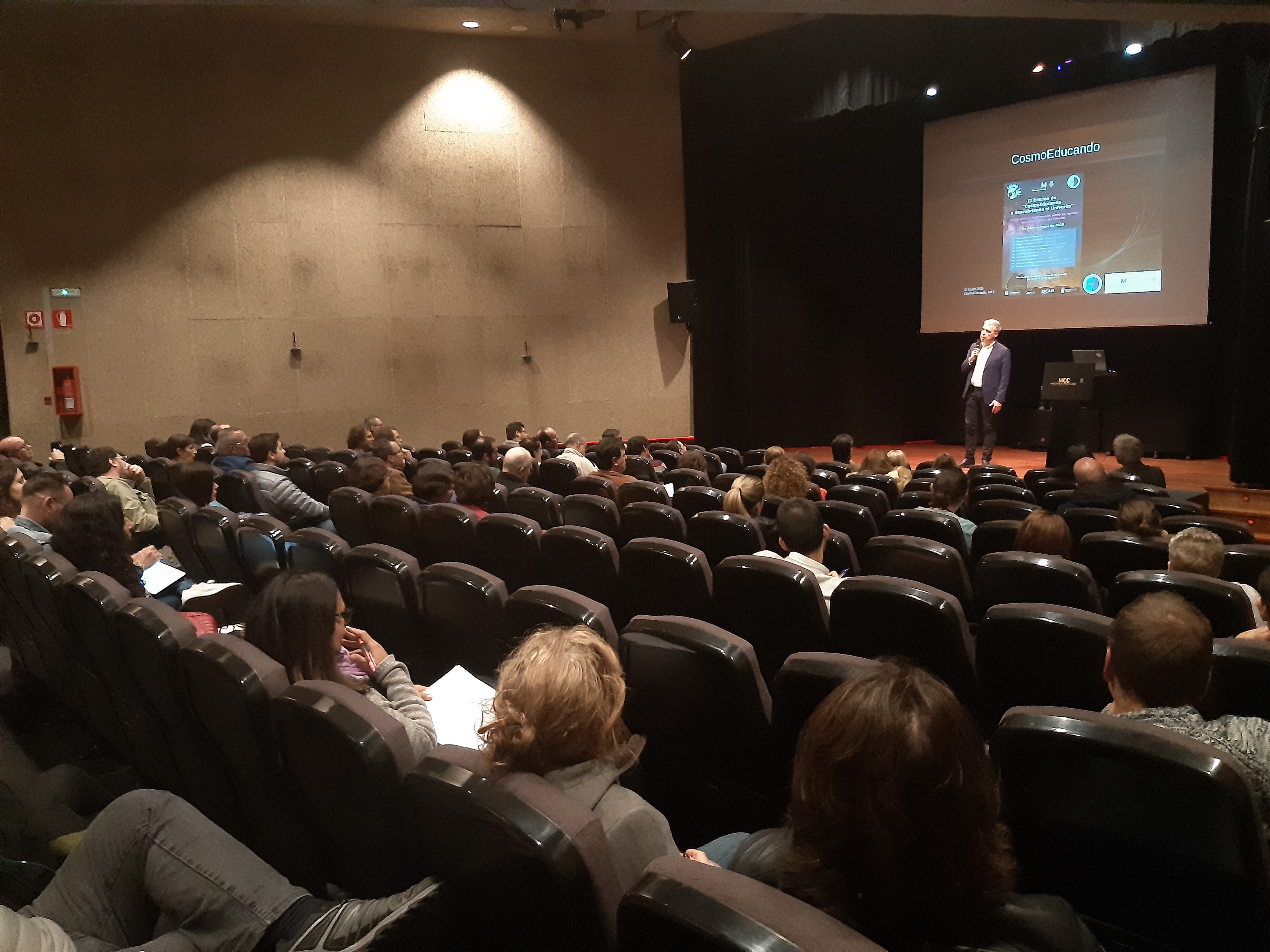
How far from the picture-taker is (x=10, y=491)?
4.60m

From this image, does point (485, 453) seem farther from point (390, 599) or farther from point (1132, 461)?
point (1132, 461)

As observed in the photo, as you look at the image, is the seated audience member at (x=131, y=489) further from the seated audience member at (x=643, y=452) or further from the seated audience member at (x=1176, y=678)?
the seated audience member at (x=1176, y=678)

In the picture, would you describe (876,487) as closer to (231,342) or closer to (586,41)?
(231,342)

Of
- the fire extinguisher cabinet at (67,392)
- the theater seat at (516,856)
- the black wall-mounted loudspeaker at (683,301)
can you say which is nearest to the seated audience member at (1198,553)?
the theater seat at (516,856)

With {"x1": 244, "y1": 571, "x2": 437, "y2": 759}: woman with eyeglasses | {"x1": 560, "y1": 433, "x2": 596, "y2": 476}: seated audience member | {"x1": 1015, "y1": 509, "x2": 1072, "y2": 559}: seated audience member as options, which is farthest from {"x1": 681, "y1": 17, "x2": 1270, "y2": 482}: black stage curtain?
{"x1": 244, "y1": 571, "x2": 437, "y2": 759}: woman with eyeglasses

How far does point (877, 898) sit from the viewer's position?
1124mm

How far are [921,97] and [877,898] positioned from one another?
39.1 feet

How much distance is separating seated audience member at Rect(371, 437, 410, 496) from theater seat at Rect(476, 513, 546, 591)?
5.18 feet

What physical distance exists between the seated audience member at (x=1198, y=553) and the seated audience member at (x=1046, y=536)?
39 cm

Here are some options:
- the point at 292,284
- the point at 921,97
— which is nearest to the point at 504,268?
the point at 292,284

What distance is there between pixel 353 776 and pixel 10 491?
13.1 ft

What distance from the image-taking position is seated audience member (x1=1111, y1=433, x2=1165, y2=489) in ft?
19.4

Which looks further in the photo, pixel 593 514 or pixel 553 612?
pixel 593 514

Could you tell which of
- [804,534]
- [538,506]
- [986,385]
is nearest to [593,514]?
[538,506]
